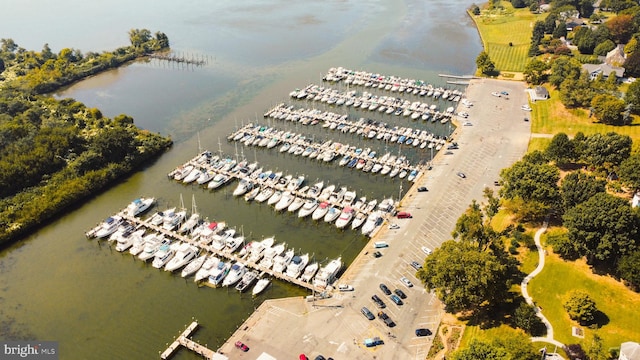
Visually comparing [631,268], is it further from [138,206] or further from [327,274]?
[138,206]

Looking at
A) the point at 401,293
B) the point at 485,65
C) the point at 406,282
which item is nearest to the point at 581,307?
the point at 406,282

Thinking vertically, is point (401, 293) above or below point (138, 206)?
above

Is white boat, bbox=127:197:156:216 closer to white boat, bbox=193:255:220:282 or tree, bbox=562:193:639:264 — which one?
white boat, bbox=193:255:220:282

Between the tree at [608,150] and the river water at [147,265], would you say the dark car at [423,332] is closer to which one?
the river water at [147,265]

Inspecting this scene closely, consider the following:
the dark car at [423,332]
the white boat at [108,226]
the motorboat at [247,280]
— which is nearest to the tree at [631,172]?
the dark car at [423,332]

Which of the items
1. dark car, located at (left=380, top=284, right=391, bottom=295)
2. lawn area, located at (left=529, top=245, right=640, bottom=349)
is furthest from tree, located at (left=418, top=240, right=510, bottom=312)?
lawn area, located at (left=529, top=245, right=640, bottom=349)

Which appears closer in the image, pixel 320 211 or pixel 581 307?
pixel 581 307

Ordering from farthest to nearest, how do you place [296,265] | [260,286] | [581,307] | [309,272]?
[296,265] < [309,272] < [260,286] < [581,307]
